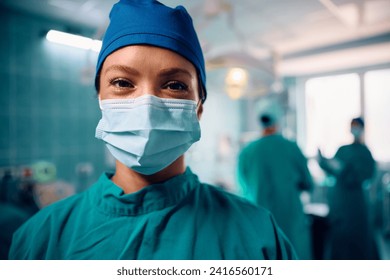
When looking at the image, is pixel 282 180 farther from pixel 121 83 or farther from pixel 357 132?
pixel 121 83

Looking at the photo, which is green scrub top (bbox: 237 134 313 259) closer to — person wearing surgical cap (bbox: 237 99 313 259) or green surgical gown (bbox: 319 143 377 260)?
person wearing surgical cap (bbox: 237 99 313 259)

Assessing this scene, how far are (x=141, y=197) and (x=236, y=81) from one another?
80cm

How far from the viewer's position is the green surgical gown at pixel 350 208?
3.78ft

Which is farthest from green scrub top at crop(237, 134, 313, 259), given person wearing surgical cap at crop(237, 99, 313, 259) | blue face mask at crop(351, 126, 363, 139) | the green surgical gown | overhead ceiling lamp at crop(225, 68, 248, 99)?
blue face mask at crop(351, 126, 363, 139)

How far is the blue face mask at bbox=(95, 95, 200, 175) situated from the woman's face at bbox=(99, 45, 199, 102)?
2 cm

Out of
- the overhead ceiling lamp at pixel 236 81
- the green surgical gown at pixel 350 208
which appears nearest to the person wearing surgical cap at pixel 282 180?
the green surgical gown at pixel 350 208

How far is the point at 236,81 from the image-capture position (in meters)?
1.24

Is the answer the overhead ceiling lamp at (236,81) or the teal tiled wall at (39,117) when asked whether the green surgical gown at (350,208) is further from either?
the teal tiled wall at (39,117)

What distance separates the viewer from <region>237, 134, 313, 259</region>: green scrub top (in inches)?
63.8

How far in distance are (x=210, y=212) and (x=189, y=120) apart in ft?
0.77

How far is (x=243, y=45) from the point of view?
129 centimetres
